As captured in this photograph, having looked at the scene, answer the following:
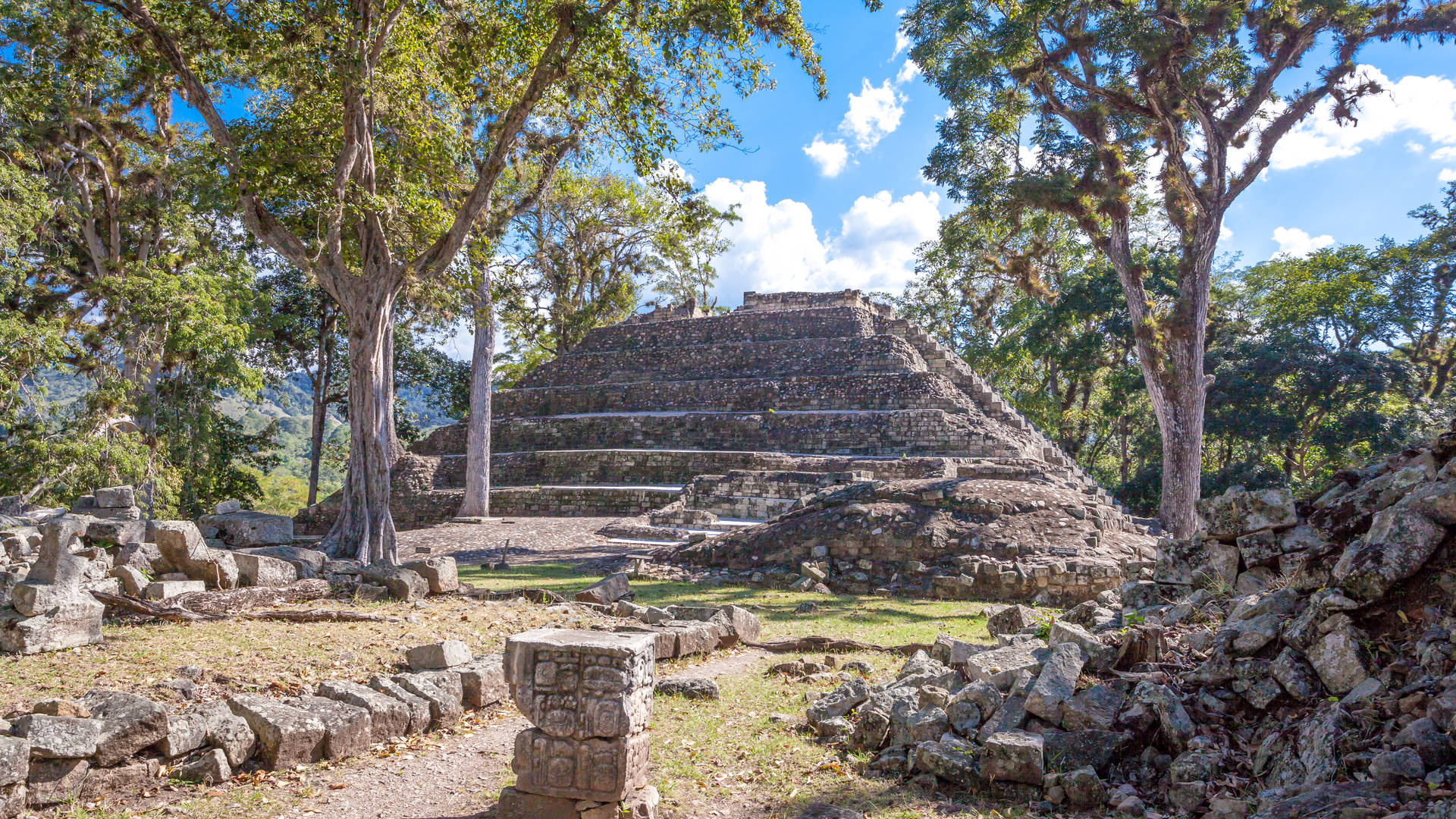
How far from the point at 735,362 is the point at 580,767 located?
2537 cm

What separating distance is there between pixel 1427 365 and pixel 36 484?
115 feet

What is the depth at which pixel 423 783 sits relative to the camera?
4270 millimetres

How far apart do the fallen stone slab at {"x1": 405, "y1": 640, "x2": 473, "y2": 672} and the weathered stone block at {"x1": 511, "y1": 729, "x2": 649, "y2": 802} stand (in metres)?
2.33

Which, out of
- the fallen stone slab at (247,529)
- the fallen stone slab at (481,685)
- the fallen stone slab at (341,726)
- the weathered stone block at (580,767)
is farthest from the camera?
the fallen stone slab at (247,529)

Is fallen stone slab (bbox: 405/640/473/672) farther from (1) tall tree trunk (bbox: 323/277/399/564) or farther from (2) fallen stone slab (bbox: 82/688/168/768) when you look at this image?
(1) tall tree trunk (bbox: 323/277/399/564)

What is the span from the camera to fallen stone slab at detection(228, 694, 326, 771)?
166 inches

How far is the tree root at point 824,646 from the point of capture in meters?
7.29

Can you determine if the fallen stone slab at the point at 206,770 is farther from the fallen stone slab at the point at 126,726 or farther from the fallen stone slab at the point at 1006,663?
the fallen stone slab at the point at 1006,663

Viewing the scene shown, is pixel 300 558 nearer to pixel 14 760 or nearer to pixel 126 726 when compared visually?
pixel 126 726

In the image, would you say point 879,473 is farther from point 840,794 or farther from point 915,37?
point 840,794

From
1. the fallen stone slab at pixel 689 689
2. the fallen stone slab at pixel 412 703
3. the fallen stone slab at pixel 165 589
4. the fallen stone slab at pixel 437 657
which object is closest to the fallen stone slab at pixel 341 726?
the fallen stone slab at pixel 412 703

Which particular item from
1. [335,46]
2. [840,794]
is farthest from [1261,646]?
[335,46]

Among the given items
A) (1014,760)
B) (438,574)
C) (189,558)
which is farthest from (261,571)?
(1014,760)

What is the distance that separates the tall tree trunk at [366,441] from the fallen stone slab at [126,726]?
6.91 meters
